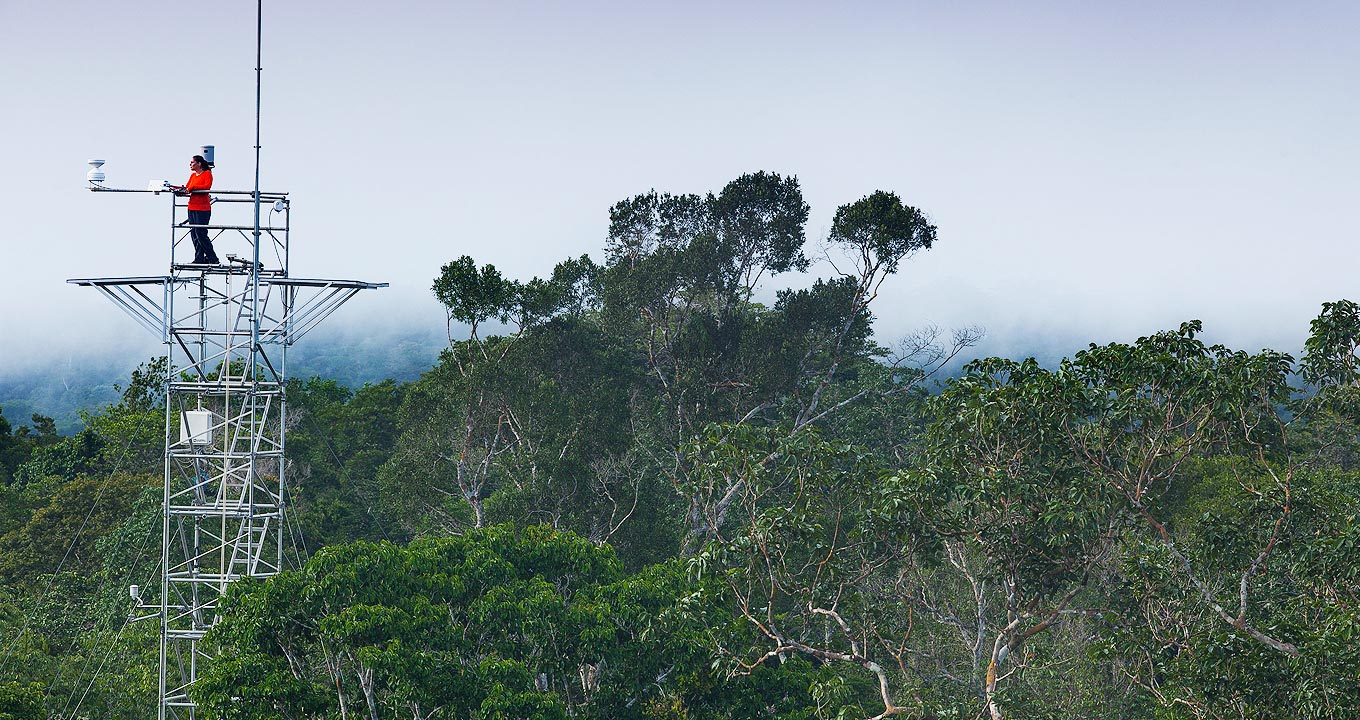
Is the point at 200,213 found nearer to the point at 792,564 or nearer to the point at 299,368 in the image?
the point at 792,564

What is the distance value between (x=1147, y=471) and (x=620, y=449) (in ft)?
55.0

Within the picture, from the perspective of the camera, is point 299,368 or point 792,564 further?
point 299,368

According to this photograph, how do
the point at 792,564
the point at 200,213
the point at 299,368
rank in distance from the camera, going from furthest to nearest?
the point at 299,368 → the point at 792,564 → the point at 200,213

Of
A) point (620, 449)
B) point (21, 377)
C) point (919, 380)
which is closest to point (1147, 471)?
point (620, 449)

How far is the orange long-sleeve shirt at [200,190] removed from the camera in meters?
18.0

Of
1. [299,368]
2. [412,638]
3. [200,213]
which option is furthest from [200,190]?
[299,368]

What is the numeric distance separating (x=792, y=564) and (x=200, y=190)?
10.1 m

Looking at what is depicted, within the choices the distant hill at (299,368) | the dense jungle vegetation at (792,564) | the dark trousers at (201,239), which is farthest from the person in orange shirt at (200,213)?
the distant hill at (299,368)

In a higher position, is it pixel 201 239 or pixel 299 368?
pixel 201 239

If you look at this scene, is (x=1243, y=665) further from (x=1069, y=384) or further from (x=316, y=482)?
(x=316, y=482)

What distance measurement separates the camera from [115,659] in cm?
2450

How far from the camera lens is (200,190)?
18047 mm

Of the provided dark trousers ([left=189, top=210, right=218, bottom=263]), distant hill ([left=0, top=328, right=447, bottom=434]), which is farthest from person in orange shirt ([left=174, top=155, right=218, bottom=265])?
distant hill ([left=0, top=328, right=447, bottom=434])

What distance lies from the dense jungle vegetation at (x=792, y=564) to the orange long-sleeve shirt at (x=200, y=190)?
4.69 metres
